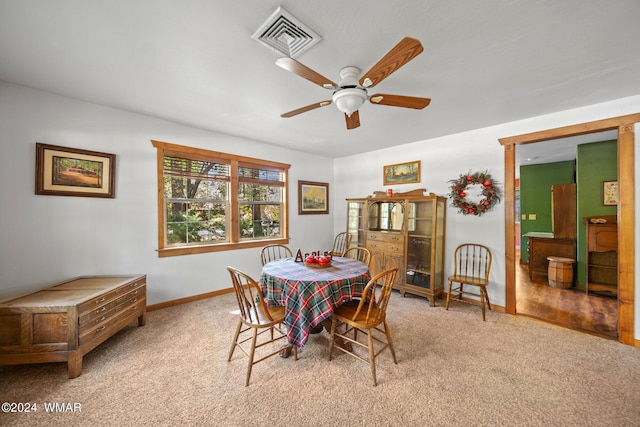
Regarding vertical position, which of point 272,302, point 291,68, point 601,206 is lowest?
point 272,302

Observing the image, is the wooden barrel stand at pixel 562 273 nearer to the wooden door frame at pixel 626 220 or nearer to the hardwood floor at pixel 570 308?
the hardwood floor at pixel 570 308

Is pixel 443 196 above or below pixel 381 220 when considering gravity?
above

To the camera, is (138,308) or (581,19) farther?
(138,308)

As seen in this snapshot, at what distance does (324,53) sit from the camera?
1825 mm

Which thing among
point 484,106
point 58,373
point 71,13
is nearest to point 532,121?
point 484,106

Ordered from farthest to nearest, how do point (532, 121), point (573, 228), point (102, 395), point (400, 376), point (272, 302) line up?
point (573, 228), point (532, 121), point (272, 302), point (400, 376), point (102, 395)

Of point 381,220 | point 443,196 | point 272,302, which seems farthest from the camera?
point 381,220

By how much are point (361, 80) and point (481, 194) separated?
9.00ft

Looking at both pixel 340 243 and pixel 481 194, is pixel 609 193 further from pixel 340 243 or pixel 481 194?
pixel 340 243

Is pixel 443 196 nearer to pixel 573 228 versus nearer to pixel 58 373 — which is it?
pixel 573 228

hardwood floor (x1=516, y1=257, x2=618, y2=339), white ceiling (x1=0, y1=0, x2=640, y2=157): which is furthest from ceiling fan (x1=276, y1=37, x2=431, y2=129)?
Answer: hardwood floor (x1=516, y1=257, x2=618, y2=339)

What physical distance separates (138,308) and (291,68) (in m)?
2.96

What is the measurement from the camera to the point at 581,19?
1.50m

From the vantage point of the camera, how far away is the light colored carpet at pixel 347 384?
158cm
